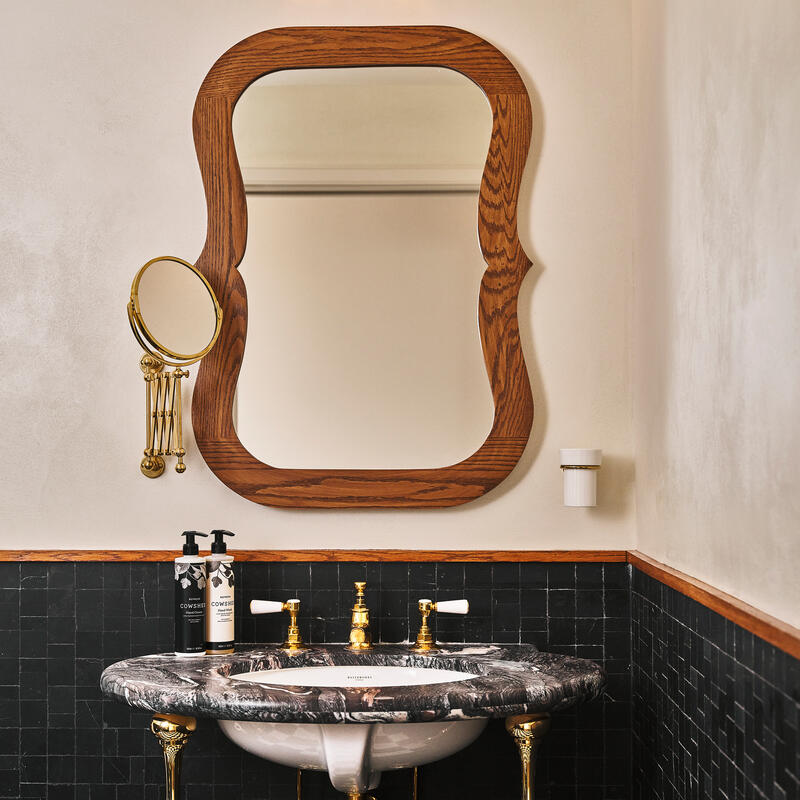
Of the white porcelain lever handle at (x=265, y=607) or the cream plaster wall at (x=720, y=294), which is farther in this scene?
the white porcelain lever handle at (x=265, y=607)

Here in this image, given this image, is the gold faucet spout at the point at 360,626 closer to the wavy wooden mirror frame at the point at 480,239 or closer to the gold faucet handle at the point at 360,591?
the gold faucet handle at the point at 360,591

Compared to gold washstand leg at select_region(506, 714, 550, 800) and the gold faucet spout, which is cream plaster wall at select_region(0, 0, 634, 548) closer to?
the gold faucet spout

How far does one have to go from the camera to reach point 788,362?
100 centimetres

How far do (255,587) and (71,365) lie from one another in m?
0.60

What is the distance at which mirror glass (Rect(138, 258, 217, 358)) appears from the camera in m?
1.84

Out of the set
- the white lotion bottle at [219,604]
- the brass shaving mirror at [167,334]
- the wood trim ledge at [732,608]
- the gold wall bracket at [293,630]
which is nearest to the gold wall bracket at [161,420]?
the brass shaving mirror at [167,334]

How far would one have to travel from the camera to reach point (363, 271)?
1.92 meters

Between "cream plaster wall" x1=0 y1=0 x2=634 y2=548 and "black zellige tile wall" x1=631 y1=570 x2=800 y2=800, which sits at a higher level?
"cream plaster wall" x1=0 y1=0 x2=634 y2=548

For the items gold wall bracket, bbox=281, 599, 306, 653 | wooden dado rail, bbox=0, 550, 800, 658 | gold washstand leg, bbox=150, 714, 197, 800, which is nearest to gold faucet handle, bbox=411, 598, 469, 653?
wooden dado rail, bbox=0, 550, 800, 658

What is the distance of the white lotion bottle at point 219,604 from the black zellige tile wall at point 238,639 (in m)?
0.12

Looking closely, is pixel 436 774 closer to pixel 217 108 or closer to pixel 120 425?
pixel 120 425

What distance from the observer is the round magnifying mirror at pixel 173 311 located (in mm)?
1833

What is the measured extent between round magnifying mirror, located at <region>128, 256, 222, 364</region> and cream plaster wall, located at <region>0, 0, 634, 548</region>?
114mm

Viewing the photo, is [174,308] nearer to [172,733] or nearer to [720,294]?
[172,733]
